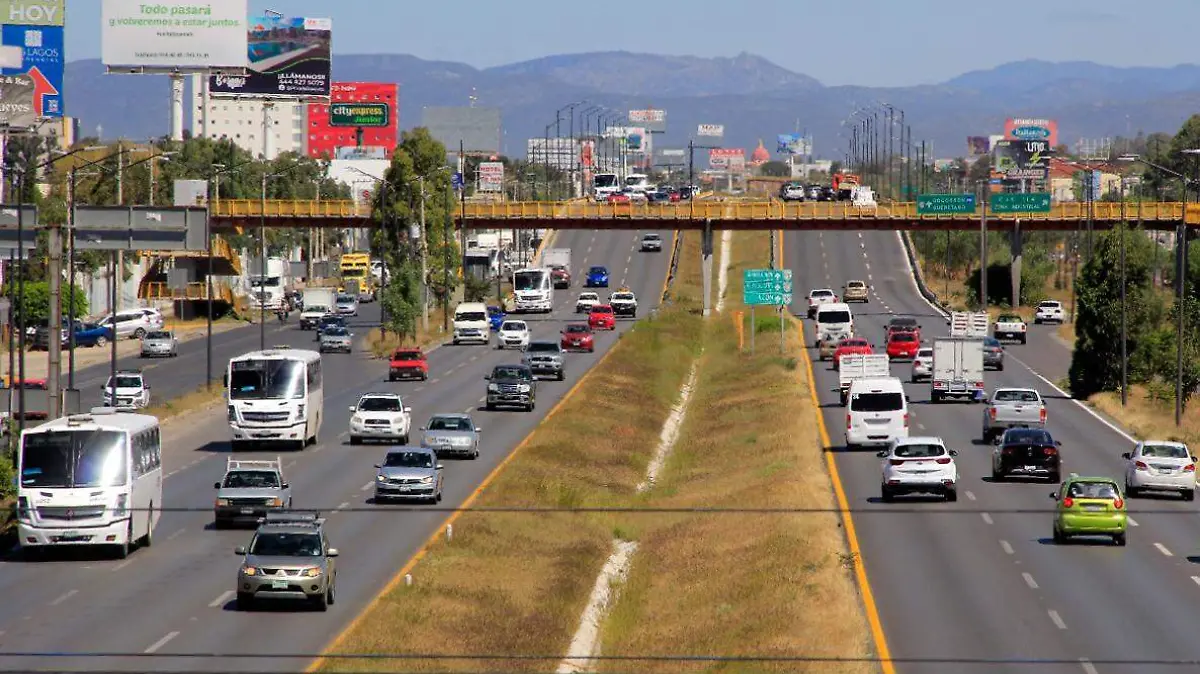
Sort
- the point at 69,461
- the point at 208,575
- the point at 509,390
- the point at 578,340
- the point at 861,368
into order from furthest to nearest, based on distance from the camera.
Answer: the point at 578,340, the point at 861,368, the point at 509,390, the point at 69,461, the point at 208,575

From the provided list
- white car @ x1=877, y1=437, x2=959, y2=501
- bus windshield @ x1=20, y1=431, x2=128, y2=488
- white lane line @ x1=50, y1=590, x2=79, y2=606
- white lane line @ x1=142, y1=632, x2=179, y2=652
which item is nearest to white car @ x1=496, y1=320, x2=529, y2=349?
white car @ x1=877, y1=437, x2=959, y2=501

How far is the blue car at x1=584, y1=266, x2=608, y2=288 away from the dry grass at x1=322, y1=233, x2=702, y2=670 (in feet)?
241

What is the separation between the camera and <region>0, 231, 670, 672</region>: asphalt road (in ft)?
102

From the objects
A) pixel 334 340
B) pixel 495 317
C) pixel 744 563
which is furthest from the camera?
pixel 495 317

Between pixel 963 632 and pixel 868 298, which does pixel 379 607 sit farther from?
pixel 868 298

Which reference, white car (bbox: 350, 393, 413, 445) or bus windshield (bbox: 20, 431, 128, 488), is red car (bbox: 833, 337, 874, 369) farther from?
bus windshield (bbox: 20, 431, 128, 488)

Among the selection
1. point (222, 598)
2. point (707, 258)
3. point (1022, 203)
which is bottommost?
point (222, 598)

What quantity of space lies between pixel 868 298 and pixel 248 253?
60.3 metres

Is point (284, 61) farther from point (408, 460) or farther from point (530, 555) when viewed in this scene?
point (530, 555)

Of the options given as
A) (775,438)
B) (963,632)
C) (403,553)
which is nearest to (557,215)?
(775,438)

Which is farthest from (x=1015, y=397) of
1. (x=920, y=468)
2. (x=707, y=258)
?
(x=707, y=258)

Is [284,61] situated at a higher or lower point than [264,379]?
higher

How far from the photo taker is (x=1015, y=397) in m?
66.6

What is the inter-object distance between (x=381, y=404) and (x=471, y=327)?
48458mm
